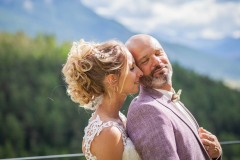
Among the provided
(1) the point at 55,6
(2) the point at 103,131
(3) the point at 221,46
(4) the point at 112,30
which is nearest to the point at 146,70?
(2) the point at 103,131

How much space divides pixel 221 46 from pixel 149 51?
925cm

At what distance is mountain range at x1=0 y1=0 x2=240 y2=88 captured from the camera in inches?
332

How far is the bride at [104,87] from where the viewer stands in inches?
62.4

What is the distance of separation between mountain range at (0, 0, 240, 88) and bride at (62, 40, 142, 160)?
6.56m

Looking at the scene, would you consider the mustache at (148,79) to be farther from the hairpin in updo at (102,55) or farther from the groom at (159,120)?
the hairpin in updo at (102,55)

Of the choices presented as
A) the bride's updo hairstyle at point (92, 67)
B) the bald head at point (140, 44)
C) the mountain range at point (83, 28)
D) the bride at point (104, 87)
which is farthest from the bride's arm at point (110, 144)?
the mountain range at point (83, 28)

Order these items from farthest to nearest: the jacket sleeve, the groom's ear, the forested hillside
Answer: the forested hillside < the groom's ear < the jacket sleeve

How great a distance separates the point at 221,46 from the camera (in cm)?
1062

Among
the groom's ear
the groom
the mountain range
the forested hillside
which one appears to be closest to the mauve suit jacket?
the groom

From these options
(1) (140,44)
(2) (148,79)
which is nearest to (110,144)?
(2) (148,79)

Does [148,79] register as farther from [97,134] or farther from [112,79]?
[97,134]

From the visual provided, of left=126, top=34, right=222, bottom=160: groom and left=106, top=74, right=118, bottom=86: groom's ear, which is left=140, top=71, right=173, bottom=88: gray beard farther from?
left=106, top=74, right=118, bottom=86: groom's ear

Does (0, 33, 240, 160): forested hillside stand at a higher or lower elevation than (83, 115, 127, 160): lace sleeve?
lower

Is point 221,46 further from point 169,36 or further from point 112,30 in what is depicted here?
point 112,30
